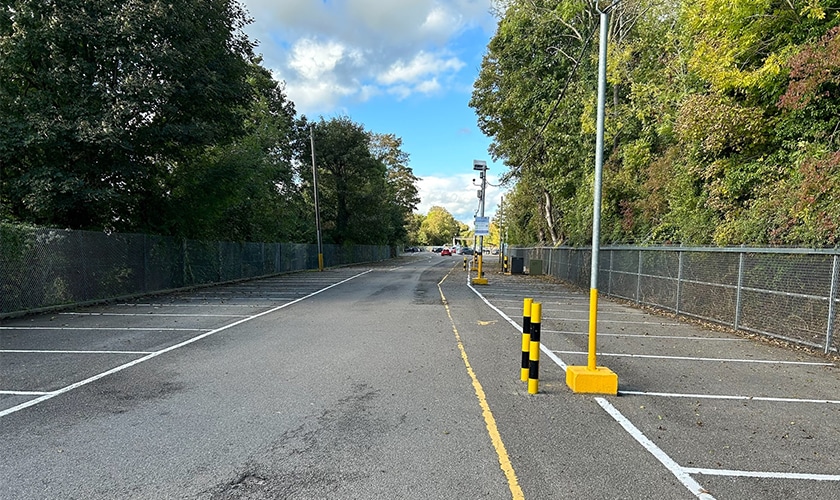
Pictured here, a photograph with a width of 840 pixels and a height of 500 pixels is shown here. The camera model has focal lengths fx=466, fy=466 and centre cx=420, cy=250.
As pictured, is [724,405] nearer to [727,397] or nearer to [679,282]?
[727,397]

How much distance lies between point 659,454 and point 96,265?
14393 millimetres

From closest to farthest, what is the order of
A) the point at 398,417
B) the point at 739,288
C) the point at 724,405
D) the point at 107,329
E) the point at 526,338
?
1. the point at 398,417
2. the point at 724,405
3. the point at 526,338
4. the point at 107,329
5. the point at 739,288

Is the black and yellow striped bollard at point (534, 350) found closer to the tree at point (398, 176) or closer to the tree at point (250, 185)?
the tree at point (250, 185)

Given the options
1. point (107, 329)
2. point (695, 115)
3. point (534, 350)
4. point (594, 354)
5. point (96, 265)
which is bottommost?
point (107, 329)

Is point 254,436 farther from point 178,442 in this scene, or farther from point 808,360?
point 808,360

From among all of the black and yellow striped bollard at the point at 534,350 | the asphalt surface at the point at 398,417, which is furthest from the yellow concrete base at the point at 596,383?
the black and yellow striped bollard at the point at 534,350

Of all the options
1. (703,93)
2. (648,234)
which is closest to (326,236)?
(648,234)

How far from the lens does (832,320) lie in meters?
7.44

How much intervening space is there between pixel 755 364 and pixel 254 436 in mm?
7112

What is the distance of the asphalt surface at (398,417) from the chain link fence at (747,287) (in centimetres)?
54

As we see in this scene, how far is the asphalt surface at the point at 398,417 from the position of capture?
3324 millimetres

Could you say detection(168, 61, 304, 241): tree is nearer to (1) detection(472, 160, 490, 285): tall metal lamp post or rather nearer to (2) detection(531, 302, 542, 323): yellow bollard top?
(1) detection(472, 160, 490, 285): tall metal lamp post

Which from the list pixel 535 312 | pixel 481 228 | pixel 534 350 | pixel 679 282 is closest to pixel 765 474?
pixel 534 350

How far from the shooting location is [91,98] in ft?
42.9
